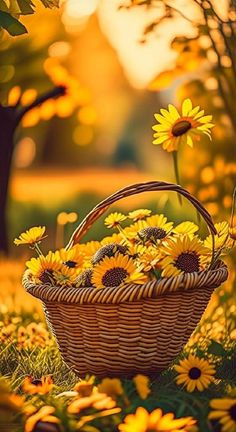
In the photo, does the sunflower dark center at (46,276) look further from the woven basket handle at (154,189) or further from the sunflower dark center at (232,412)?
the sunflower dark center at (232,412)

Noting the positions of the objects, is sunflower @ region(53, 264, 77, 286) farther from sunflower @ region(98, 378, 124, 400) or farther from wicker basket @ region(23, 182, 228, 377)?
sunflower @ region(98, 378, 124, 400)

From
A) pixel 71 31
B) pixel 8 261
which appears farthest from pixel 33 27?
pixel 8 261

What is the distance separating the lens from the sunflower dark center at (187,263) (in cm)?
232

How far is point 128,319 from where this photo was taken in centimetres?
226

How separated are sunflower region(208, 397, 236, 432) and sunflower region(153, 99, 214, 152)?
30.6 inches

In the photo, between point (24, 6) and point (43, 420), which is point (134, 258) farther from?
point (24, 6)

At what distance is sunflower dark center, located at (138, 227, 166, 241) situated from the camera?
8.08 ft

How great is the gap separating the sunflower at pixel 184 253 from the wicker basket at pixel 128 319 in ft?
0.19

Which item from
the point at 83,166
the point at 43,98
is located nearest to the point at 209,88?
the point at 43,98

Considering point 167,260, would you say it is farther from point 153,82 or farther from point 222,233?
point 153,82

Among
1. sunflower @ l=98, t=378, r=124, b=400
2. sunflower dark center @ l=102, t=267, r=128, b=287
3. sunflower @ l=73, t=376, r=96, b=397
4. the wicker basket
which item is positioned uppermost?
sunflower dark center @ l=102, t=267, r=128, b=287

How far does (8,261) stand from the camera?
5098 mm

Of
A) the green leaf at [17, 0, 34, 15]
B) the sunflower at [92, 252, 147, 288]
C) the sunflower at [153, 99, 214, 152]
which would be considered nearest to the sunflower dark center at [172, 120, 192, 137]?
the sunflower at [153, 99, 214, 152]

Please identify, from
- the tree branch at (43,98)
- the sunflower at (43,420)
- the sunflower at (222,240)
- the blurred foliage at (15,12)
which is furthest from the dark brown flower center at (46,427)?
the tree branch at (43,98)
